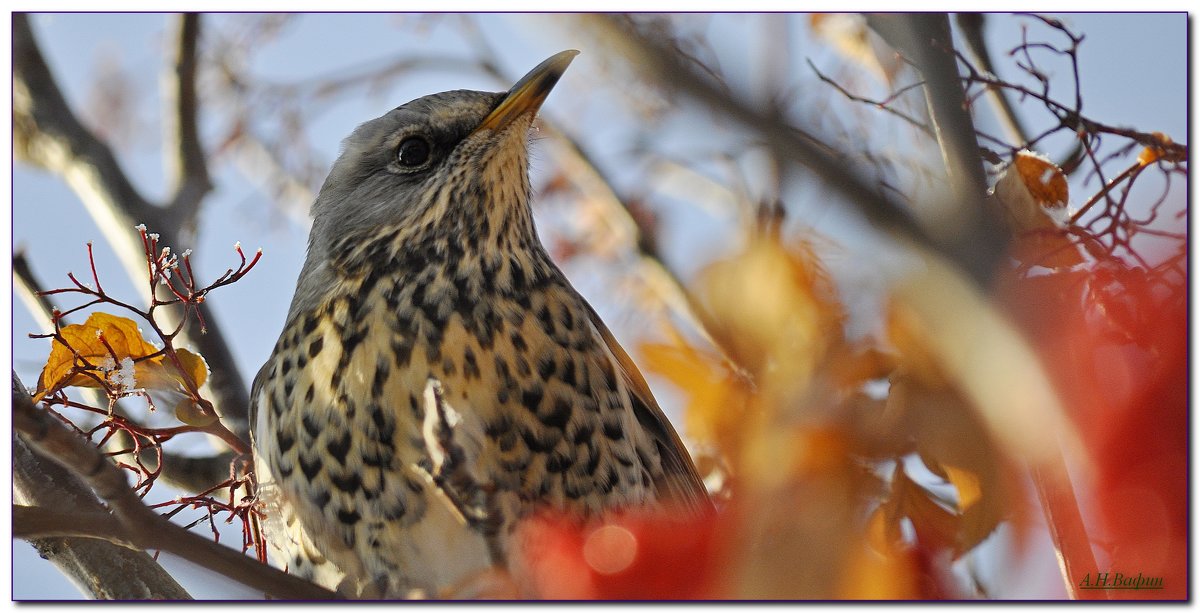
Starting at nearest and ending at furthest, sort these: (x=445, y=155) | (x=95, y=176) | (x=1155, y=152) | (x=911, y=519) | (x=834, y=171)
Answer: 1. (x=834, y=171)
2. (x=911, y=519)
3. (x=1155, y=152)
4. (x=445, y=155)
5. (x=95, y=176)

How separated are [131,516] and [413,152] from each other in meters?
0.74

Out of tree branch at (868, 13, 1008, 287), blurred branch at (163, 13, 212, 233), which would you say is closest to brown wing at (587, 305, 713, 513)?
tree branch at (868, 13, 1008, 287)

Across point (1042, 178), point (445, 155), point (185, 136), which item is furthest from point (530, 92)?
point (185, 136)

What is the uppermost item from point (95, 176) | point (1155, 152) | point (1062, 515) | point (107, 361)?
point (95, 176)

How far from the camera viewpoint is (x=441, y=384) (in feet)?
4.62

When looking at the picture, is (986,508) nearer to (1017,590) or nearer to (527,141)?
(1017,590)

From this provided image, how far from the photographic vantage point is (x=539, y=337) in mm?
1502

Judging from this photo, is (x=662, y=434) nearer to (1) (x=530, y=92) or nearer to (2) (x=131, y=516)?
(1) (x=530, y=92)

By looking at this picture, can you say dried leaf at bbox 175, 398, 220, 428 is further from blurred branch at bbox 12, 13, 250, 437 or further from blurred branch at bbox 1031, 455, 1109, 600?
blurred branch at bbox 1031, 455, 1109, 600

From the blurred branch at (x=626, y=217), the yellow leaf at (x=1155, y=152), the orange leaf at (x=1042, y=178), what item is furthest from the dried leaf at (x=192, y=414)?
the yellow leaf at (x=1155, y=152)

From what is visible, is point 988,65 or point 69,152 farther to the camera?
point 69,152

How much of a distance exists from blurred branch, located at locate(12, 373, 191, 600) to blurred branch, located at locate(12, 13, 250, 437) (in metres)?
0.30

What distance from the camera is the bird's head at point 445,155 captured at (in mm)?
1591

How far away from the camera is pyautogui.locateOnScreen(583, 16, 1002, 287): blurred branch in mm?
1024
